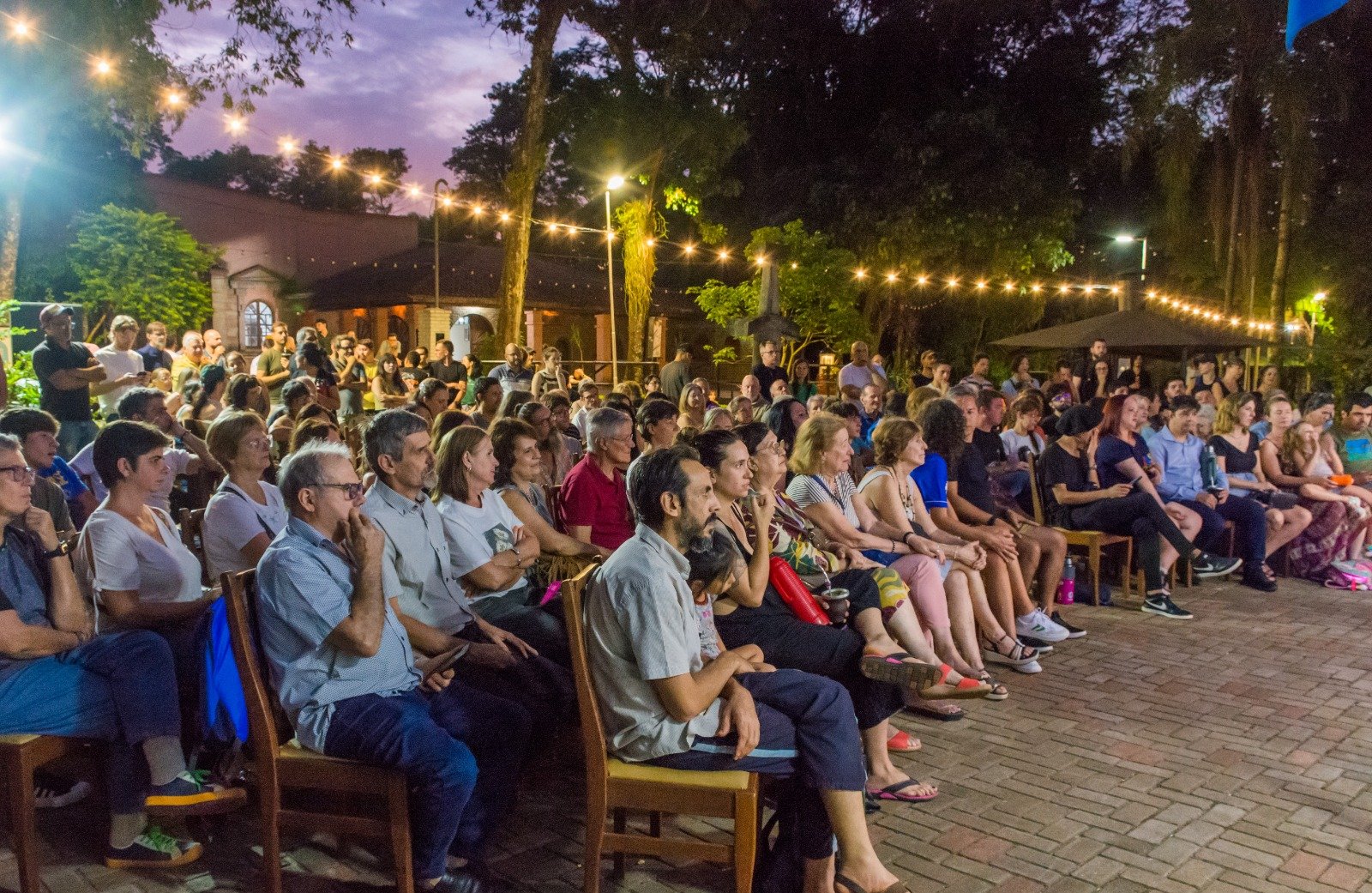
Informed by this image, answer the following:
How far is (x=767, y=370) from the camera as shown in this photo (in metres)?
11.3

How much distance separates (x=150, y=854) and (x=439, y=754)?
46.1 inches

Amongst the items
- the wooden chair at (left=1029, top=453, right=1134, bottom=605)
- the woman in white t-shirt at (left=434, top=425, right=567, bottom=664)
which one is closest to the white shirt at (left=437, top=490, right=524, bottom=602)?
the woman in white t-shirt at (left=434, top=425, right=567, bottom=664)

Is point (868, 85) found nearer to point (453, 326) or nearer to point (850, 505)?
point (453, 326)

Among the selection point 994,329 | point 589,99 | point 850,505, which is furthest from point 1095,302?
point 850,505

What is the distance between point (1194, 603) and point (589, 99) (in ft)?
55.3

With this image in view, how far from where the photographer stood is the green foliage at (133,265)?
21094mm

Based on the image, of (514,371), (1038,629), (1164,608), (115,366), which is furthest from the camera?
(514,371)

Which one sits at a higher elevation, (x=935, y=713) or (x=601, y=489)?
(x=601, y=489)

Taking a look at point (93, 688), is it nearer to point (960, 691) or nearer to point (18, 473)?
point (18, 473)

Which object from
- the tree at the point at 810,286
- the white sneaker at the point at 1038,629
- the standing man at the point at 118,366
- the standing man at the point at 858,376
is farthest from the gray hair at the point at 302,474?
the tree at the point at 810,286

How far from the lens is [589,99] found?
20.8 m

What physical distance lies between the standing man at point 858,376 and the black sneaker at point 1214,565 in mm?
3851

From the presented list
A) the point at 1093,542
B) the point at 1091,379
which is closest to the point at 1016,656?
the point at 1093,542

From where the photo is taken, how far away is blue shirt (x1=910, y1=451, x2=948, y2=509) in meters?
5.81
